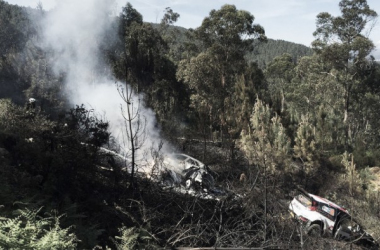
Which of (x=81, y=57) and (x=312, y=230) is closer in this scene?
(x=312, y=230)

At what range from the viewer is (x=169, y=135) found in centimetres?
1419

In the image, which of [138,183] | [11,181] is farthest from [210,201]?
[11,181]

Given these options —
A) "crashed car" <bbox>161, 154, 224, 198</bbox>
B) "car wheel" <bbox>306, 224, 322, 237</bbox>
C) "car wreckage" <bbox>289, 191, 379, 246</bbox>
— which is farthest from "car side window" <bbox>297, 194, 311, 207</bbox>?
"crashed car" <bbox>161, 154, 224, 198</bbox>

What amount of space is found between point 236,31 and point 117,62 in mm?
7739

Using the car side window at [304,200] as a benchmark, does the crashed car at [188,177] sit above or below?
above

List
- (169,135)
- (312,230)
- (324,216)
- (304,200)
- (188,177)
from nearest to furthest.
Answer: (312,230), (324,216), (188,177), (304,200), (169,135)

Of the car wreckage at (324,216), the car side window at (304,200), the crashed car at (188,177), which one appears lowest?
the car wreckage at (324,216)

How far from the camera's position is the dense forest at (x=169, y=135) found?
19.6ft

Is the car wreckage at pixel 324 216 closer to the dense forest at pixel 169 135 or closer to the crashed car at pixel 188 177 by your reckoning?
the dense forest at pixel 169 135

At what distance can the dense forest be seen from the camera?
19.6ft

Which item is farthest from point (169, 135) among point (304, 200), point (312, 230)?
point (312, 230)

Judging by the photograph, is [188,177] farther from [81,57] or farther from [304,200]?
[81,57]

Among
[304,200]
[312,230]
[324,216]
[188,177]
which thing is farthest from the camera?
[304,200]

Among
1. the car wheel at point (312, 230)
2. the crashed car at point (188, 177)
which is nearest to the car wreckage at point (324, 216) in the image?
the car wheel at point (312, 230)
